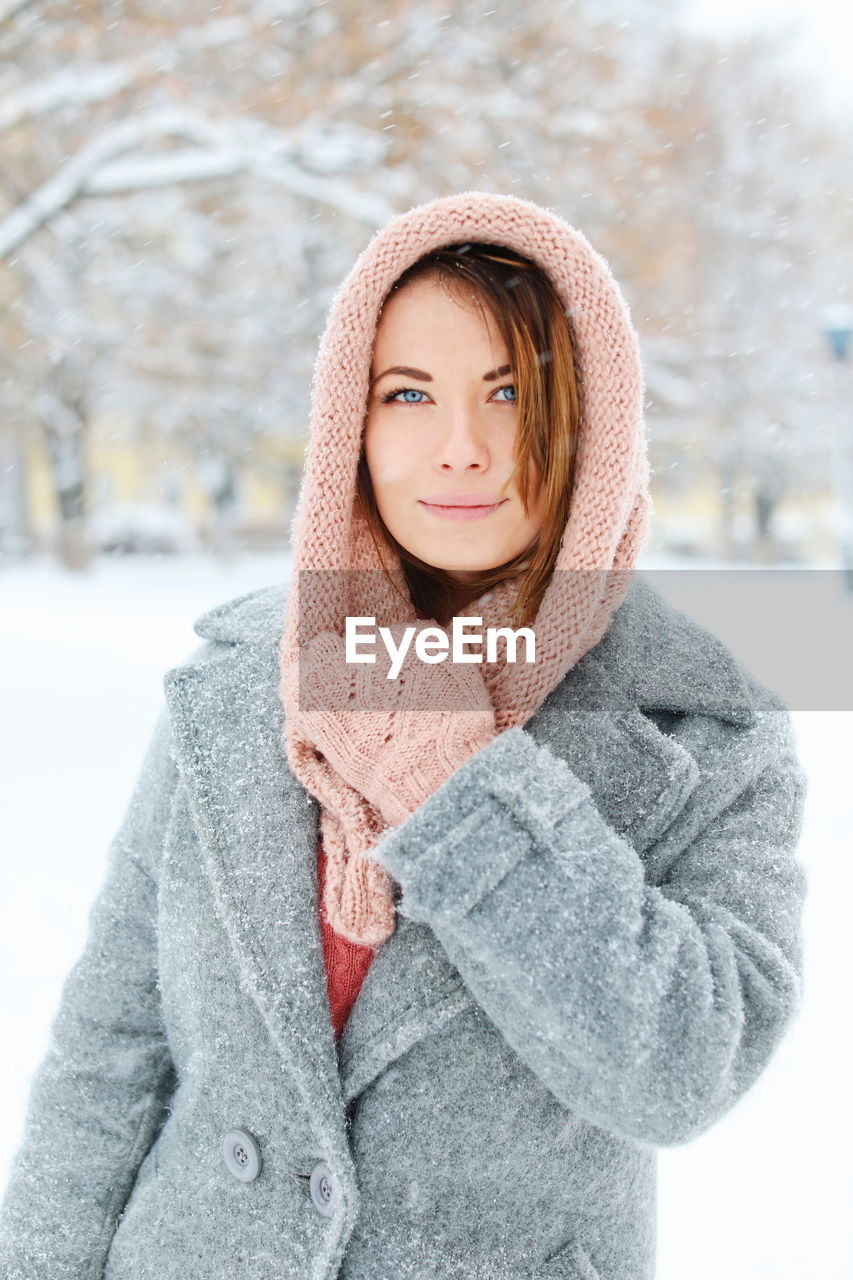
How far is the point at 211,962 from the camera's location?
1293 millimetres

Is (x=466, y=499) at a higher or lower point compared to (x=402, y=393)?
lower

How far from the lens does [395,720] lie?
1175 mm

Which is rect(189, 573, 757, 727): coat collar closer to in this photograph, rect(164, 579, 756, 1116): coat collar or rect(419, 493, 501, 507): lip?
rect(164, 579, 756, 1116): coat collar

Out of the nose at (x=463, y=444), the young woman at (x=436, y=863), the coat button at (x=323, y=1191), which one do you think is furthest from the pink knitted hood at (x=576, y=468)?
the coat button at (x=323, y=1191)

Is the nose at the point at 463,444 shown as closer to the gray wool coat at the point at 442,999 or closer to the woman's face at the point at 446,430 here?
the woman's face at the point at 446,430

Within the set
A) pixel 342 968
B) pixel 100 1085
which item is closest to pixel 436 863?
pixel 342 968

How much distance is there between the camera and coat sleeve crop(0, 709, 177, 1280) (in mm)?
1390

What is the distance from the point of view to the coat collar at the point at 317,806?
119cm

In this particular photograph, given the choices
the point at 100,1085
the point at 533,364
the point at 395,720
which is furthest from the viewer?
the point at 100,1085

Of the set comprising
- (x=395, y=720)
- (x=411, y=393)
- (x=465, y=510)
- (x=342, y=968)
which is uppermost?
(x=411, y=393)

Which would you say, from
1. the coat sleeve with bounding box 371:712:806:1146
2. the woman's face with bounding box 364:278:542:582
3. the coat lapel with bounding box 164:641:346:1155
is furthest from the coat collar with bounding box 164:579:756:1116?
the woman's face with bounding box 364:278:542:582

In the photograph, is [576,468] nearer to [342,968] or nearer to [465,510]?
[465,510]

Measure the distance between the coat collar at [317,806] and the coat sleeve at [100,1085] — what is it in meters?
0.13

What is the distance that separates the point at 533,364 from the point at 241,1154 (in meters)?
1.02
